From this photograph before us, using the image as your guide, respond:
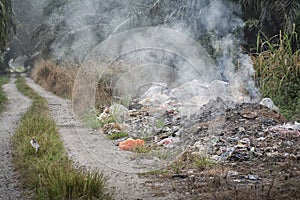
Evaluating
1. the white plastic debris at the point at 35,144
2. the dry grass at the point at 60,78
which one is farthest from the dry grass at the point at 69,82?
the white plastic debris at the point at 35,144

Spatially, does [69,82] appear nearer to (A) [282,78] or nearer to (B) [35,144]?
(A) [282,78]

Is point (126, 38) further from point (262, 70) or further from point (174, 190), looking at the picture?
point (174, 190)

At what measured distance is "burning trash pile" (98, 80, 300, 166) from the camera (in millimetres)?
5891

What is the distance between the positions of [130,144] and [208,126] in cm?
129

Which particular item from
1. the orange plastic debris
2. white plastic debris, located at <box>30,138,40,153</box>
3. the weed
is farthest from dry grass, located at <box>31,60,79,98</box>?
white plastic debris, located at <box>30,138,40,153</box>

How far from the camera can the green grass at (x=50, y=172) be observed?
3.98 m

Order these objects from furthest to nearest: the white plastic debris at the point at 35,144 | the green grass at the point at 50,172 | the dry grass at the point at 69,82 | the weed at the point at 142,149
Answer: the dry grass at the point at 69,82 < the weed at the point at 142,149 < the white plastic debris at the point at 35,144 < the green grass at the point at 50,172

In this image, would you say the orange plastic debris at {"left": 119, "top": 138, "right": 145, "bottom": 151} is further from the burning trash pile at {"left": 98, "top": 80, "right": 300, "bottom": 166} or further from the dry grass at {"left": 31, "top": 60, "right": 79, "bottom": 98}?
the dry grass at {"left": 31, "top": 60, "right": 79, "bottom": 98}

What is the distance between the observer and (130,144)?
22.9 ft

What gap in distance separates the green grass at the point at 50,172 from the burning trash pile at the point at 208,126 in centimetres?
136

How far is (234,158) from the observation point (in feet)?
18.4

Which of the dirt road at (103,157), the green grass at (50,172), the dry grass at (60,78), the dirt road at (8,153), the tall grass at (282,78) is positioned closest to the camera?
the green grass at (50,172)

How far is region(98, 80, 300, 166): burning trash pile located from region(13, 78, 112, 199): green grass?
1358 millimetres

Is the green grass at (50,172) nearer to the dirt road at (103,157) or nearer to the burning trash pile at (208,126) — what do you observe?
the dirt road at (103,157)
